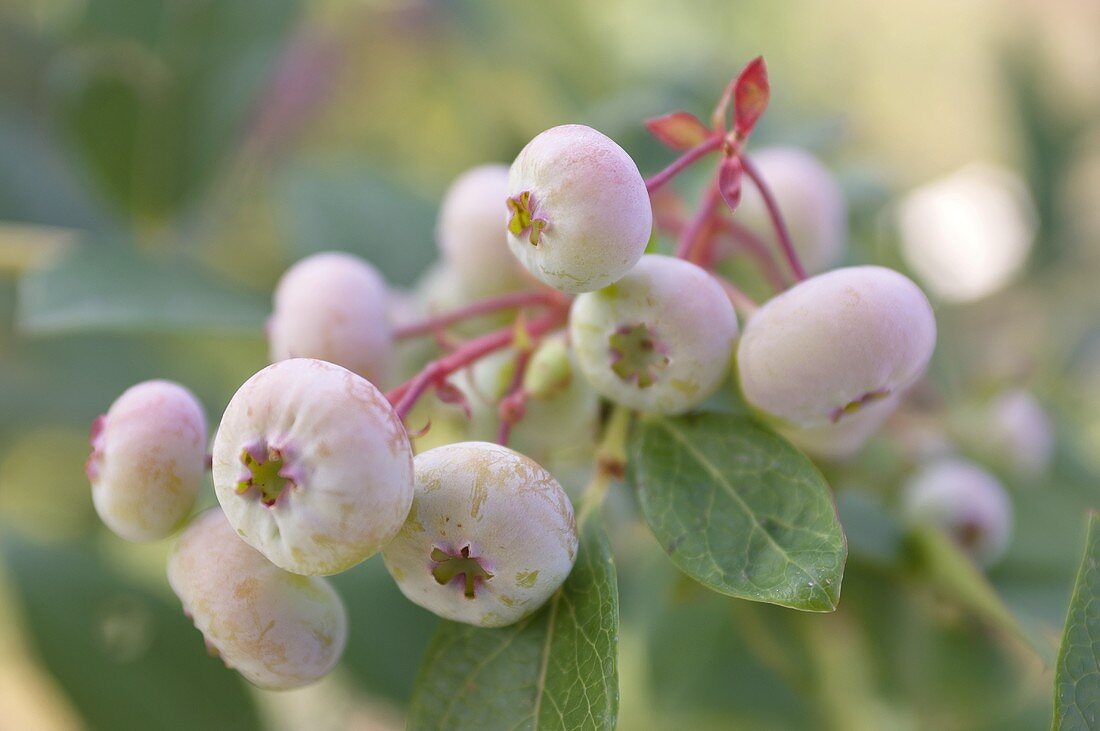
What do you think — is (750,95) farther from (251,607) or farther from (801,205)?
(251,607)

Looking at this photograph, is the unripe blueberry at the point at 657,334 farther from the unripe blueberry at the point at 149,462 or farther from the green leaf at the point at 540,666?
the unripe blueberry at the point at 149,462

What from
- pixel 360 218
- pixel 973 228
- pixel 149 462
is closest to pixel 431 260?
pixel 360 218

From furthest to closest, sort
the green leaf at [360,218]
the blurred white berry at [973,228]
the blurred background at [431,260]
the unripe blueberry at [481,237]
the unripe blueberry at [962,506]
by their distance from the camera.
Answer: the blurred white berry at [973,228] < the green leaf at [360,218] < the blurred background at [431,260] < the unripe blueberry at [962,506] < the unripe blueberry at [481,237]

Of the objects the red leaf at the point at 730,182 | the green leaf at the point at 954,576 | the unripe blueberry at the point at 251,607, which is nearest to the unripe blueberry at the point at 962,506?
A: the green leaf at the point at 954,576

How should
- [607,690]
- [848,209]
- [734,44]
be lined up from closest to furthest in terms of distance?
1. [607,690]
2. [848,209]
3. [734,44]

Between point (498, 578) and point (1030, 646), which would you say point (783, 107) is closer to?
point (1030, 646)

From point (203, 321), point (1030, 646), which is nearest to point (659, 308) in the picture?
point (1030, 646)
